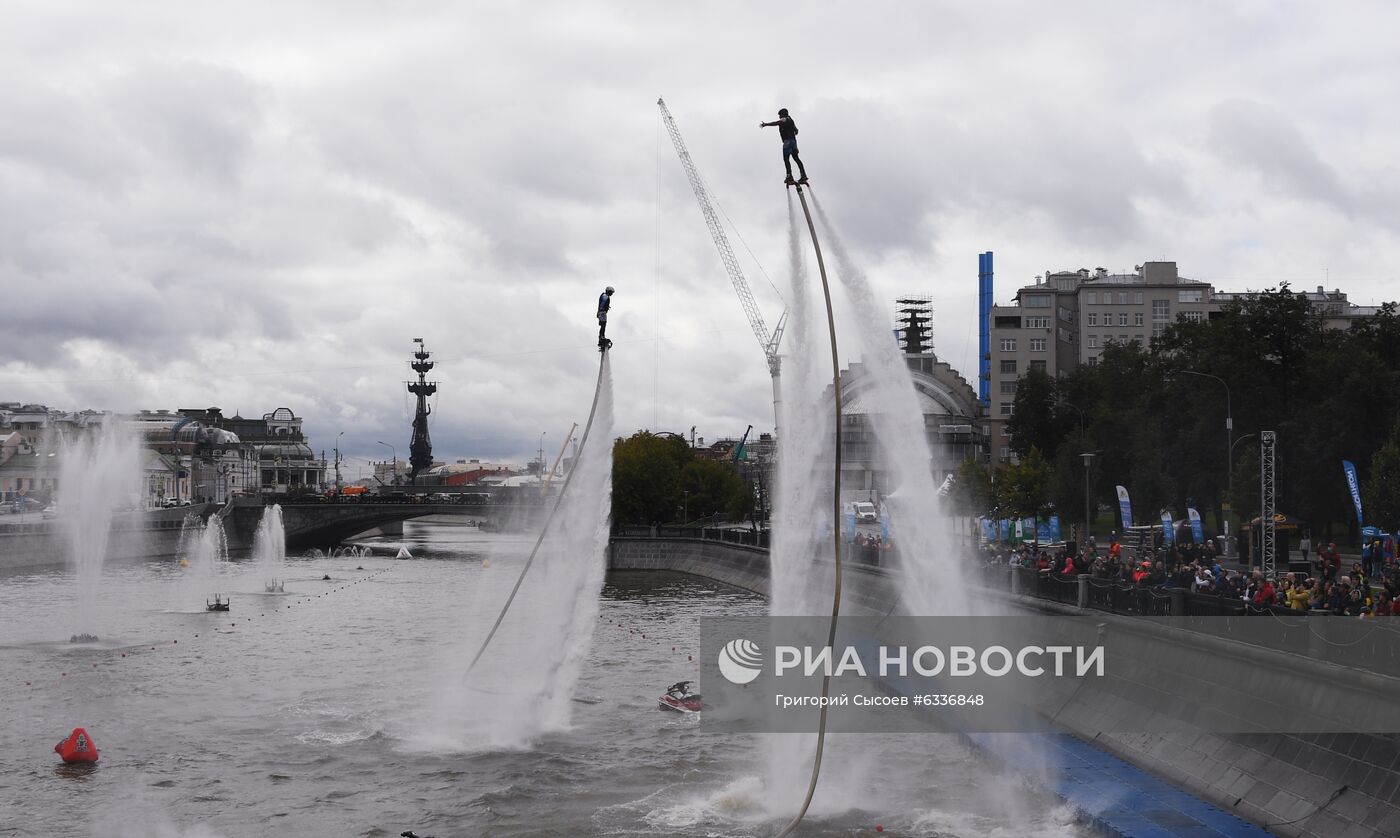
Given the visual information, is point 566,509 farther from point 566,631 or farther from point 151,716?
point 151,716

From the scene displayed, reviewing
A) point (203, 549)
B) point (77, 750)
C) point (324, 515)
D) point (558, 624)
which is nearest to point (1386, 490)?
point (558, 624)

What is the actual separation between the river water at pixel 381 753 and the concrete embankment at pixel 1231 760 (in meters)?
1.55

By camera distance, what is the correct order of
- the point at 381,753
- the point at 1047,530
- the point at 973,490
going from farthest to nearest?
the point at 973,490 → the point at 1047,530 → the point at 381,753

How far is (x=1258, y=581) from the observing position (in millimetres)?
31531

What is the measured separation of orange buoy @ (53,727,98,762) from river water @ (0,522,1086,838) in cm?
52

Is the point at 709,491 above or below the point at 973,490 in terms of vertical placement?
below

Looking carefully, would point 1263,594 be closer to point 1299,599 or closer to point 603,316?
point 1299,599

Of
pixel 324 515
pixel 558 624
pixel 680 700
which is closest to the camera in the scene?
pixel 558 624

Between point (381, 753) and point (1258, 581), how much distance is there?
2271 centimetres

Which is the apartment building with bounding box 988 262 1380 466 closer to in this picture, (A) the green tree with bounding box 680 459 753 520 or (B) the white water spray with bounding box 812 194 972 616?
(A) the green tree with bounding box 680 459 753 520

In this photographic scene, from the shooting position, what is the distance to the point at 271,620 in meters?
71.4

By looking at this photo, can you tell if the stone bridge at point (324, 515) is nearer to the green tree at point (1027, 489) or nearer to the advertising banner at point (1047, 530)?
the green tree at point (1027, 489)

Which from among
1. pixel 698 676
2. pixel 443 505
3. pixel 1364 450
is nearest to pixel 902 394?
pixel 698 676

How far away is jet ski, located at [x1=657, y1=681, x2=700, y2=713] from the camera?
41938 millimetres
